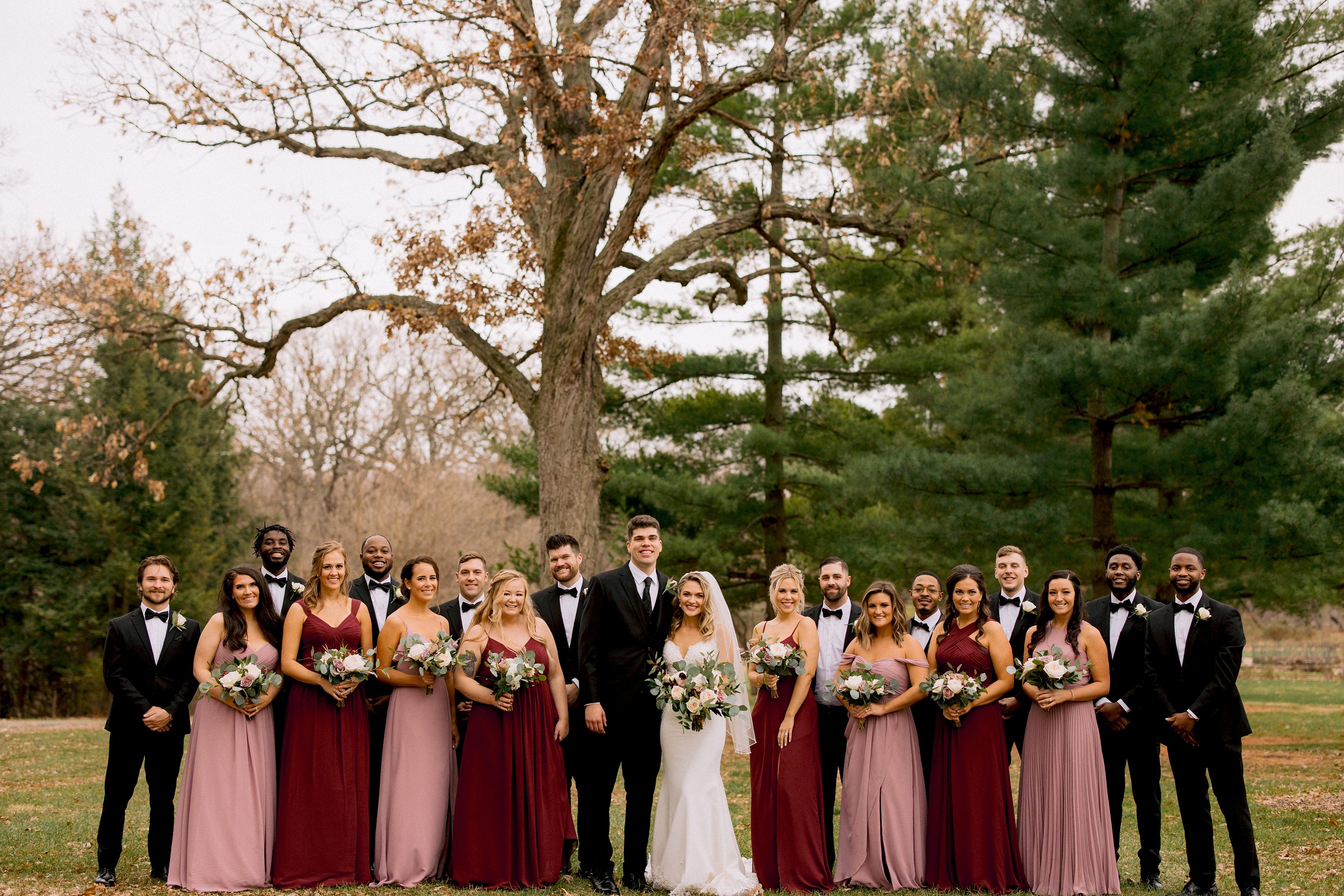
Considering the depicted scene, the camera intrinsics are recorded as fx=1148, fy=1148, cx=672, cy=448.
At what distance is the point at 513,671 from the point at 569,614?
104cm

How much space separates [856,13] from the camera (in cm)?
1786

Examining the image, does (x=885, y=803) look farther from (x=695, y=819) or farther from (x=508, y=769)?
(x=508, y=769)

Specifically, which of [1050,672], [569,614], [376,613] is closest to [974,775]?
[1050,672]

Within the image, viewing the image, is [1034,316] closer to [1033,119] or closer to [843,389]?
[1033,119]

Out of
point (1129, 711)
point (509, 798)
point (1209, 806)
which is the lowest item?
point (1209, 806)

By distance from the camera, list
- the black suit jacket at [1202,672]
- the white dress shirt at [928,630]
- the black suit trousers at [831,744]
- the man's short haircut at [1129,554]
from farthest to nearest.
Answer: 1. the white dress shirt at [928,630]
2. the man's short haircut at [1129,554]
3. the black suit trousers at [831,744]
4. the black suit jacket at [1202,672]

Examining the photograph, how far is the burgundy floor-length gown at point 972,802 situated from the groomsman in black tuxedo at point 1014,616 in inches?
8.0

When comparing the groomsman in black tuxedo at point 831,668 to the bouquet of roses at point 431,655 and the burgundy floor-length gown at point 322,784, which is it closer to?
the bouquet of roses at point 431,655

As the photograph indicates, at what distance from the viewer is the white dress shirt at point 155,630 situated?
282 inches

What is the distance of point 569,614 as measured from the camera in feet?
25.5

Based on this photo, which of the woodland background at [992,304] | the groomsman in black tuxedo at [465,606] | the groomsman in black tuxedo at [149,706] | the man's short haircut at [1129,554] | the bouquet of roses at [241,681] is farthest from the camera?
the woodland background at [992,304]

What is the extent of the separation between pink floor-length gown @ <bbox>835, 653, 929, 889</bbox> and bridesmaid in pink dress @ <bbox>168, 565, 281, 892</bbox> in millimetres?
3553

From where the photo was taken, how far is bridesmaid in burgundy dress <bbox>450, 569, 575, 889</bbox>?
22.5ft

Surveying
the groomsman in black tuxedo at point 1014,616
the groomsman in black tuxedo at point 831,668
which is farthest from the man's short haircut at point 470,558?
the groomsman in black tuxedo at point 1014,616
